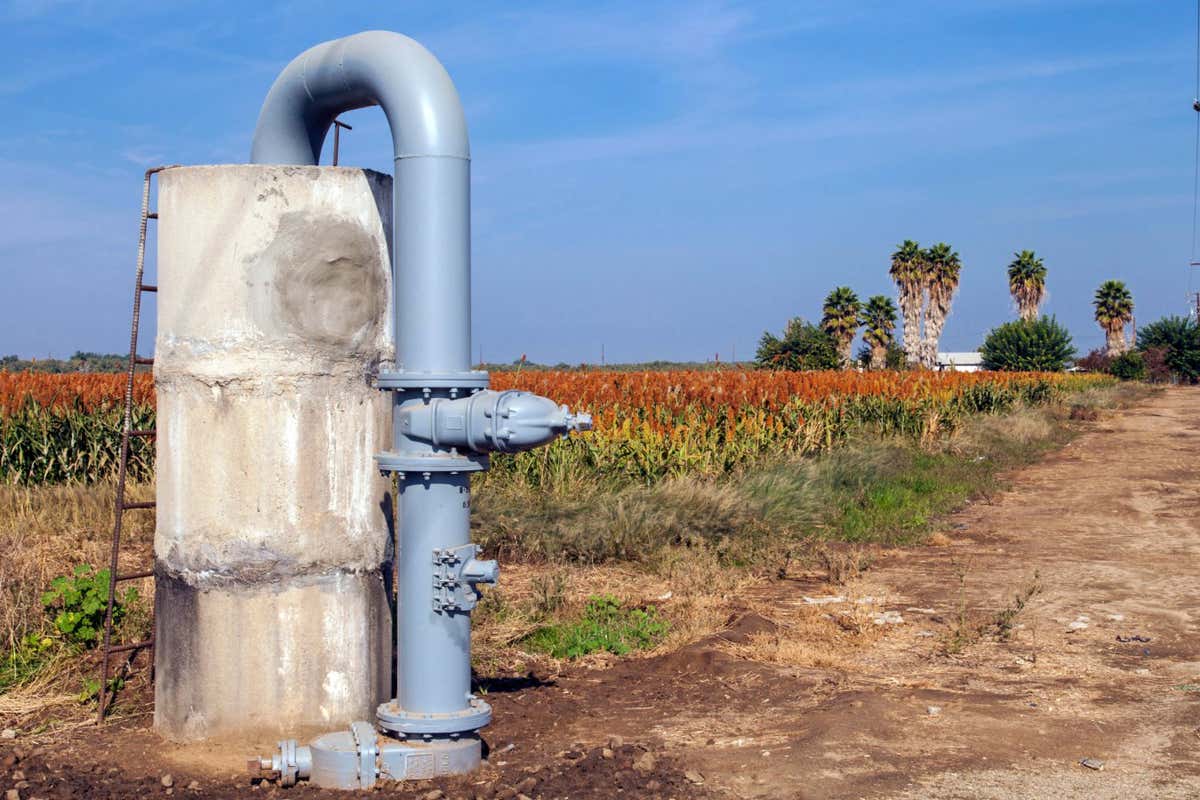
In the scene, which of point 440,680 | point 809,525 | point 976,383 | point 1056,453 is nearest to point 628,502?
point 809,525

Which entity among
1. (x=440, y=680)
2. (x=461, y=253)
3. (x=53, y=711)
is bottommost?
(x=53, y=711)

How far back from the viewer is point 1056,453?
859 inches

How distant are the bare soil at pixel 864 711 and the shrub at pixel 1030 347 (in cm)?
5473

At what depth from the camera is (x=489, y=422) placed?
4406 mm

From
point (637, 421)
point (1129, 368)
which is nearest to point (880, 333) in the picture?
point (1129, 368)

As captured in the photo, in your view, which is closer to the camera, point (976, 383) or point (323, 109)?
point (323, 109)

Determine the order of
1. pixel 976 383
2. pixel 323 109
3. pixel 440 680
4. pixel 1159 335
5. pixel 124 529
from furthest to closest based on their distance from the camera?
pixel 1159 335, pixel 976 383, pixel 124 529, pixel 323 109, pixel 440 680

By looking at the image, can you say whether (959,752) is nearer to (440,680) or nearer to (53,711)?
(440,680)

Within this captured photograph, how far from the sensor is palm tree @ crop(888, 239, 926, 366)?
60062 millimetres

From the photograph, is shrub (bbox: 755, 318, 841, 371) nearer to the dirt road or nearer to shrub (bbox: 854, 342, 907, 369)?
shrub (bbox: 854, 342, 907, 369)

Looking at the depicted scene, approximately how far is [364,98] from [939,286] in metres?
58.2

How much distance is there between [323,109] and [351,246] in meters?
0.70

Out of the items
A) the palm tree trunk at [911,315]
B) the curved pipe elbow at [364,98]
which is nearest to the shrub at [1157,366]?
the palm tree trunk at [911,315]

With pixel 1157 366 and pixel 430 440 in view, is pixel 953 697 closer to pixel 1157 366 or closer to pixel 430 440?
pixel 430 440
